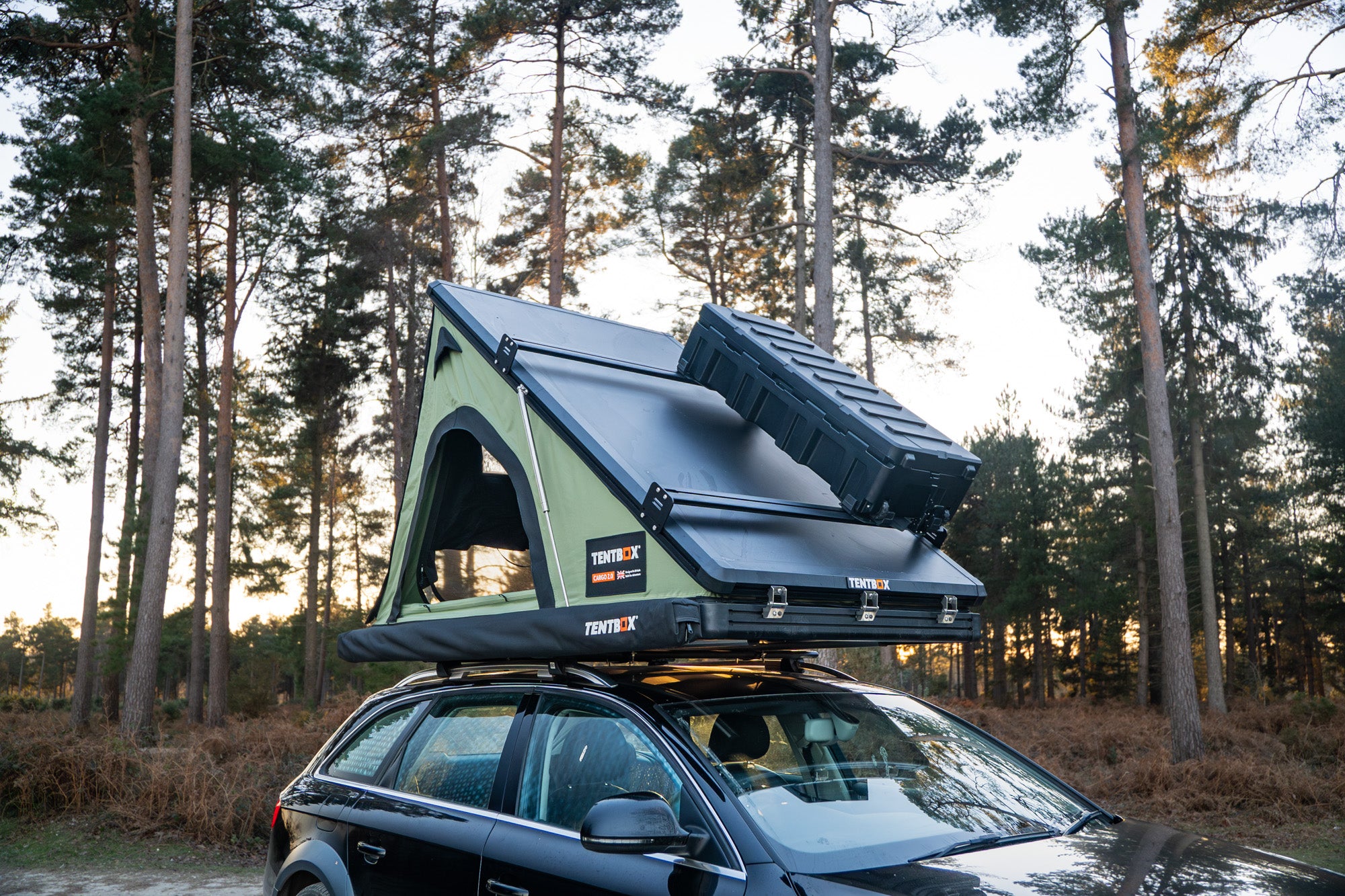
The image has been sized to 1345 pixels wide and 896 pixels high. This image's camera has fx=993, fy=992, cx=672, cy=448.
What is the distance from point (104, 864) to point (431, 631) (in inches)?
246

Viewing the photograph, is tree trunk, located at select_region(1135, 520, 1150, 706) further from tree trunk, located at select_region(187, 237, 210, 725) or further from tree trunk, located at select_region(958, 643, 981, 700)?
tree trunk, located at select_region(187, 237, 210, 725)

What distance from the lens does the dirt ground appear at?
303 inches

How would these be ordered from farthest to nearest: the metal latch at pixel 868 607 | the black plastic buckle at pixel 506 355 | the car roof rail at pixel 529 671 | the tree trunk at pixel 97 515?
the tree trunk at pixel 97 515 → the black plastic buckle at pixel 506 355 → the metal latch at pixel 868 607 → the car roof rail at pixel 529 671

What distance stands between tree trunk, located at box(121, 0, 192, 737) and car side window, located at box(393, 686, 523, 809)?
12.6 meters

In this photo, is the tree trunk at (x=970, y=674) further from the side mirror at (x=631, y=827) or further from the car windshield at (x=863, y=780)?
the side mirror at (x=631, y=827)

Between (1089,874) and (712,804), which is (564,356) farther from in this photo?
(1089,874)

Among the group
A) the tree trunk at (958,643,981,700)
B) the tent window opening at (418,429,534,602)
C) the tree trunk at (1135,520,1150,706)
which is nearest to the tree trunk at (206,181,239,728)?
the tent window opening at (418,429,534,602)

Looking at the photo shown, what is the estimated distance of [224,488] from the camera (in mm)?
24766

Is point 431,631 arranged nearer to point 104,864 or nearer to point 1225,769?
point 104,864

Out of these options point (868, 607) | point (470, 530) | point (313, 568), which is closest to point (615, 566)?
point (868, 607)

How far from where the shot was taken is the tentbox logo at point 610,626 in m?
3.51

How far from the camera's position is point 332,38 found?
17719 millimetres

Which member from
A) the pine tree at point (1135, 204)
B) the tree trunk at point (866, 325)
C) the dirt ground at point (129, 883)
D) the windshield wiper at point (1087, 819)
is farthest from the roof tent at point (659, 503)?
the tree trunk at point (866, 325)

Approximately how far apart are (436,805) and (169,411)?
1335cm
